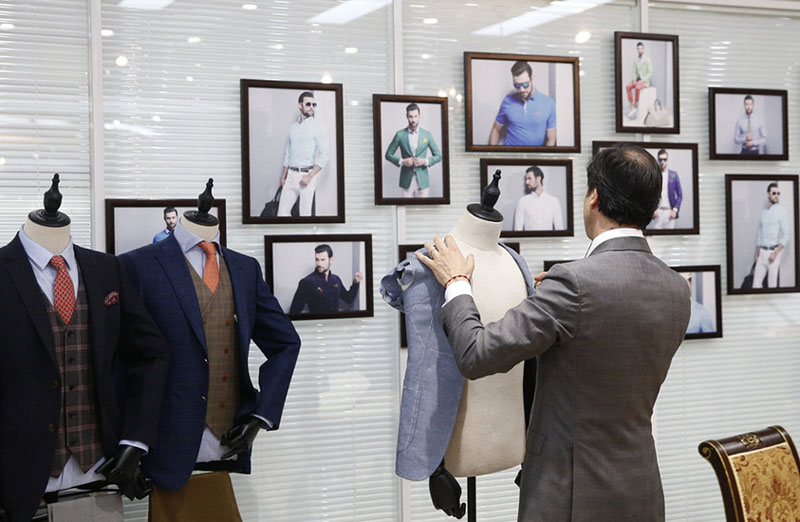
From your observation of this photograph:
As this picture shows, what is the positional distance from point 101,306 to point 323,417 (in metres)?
1.22

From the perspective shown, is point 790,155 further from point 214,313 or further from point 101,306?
point 101,306

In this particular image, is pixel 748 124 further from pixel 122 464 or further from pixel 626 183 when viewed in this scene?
pixel 122 464

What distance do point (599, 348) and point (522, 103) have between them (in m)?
1.83

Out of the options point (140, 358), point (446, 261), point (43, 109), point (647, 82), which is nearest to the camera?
point (446, 261)

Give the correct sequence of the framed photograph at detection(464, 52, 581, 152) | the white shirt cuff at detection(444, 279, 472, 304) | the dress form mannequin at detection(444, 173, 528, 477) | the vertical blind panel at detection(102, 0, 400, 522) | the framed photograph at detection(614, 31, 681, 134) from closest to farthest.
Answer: the white shirt cuff at detection(444, 279, 472, 304), the dress form mannequin at detection(444, 173, 528, 477), the vertical blind panel at detection(102, 0, 400, 522), the framed photograph at detection(464, 52, 581, 152), the framed photograph at detection(614, 31, 681, 134)

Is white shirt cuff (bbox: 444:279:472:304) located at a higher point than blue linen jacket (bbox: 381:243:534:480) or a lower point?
higher

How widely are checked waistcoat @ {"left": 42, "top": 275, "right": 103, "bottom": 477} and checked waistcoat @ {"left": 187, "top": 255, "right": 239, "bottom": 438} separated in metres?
0.36

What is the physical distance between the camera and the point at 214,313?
260 cm

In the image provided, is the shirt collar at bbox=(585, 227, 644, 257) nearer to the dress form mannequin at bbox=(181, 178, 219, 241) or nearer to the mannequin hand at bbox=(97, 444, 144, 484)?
the dress form mannequin at bbox=(181, 178, 219, 241)

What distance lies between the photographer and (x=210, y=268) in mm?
2641

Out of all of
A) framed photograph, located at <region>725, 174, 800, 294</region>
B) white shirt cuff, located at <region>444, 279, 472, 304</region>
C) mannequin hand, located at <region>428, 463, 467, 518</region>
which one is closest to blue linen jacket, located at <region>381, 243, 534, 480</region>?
mannequin hand, located at <region>428, 463, 467, 518</region>

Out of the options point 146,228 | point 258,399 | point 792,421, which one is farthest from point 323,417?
point 792,421

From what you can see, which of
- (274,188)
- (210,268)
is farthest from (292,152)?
(210,268)

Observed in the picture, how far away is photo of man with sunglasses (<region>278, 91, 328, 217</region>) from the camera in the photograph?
324 cm
